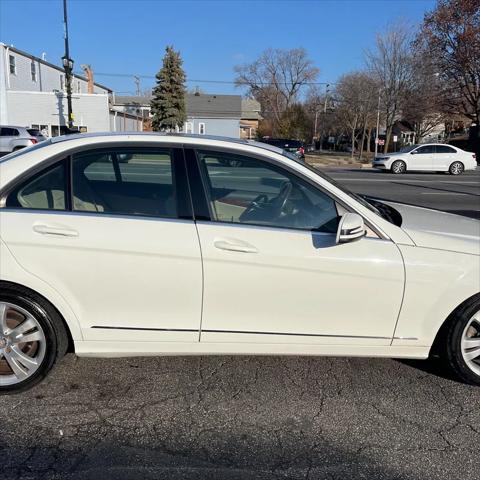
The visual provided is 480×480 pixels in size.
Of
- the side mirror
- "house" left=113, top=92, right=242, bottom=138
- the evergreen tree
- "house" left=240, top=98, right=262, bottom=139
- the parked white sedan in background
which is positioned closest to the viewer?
the side mirror

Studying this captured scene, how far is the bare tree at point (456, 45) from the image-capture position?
3325cm

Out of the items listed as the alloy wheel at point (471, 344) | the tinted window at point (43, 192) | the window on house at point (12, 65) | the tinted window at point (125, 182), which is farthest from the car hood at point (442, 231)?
the window on house at point (12, 65)

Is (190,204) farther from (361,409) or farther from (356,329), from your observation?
(361,409)

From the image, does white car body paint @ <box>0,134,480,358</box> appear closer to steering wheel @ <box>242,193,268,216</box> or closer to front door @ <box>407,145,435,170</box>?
steering wheel @ <box>242,193,268,216</box>

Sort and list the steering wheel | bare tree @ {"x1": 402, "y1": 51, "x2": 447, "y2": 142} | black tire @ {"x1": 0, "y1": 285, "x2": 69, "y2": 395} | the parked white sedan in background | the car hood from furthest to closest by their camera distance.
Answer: bare tree @ {"x1": 402, "y1": 51, "x2": 447, "y2": 142} < the parked white sedan in background < the steering wheel < the car hood < black tire @ {"x1": 0, "y1": 285, "x2": 69, "y2": 395}

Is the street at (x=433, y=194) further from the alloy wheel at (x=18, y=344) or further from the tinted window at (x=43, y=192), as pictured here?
the alloy wheel at (x=18, y=344)

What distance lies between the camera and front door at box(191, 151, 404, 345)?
284cm

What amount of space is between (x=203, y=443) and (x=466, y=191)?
16.1m

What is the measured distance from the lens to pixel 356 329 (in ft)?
9.74

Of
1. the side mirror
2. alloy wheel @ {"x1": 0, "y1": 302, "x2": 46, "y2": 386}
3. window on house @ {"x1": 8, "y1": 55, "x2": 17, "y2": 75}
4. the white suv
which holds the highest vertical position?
window on house @ {"x1": 8, "y1": 55, "x2": 17, "y2": 75}

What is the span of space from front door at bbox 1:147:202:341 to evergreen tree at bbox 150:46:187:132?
1704 inches

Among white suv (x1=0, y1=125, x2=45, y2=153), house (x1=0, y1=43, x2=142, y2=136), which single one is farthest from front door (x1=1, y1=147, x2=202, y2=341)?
house (x1=0, y1=43, x2=142, y2=136)

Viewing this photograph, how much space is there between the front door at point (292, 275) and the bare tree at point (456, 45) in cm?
3641

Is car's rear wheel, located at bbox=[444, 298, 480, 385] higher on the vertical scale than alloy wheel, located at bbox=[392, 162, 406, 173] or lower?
lower
